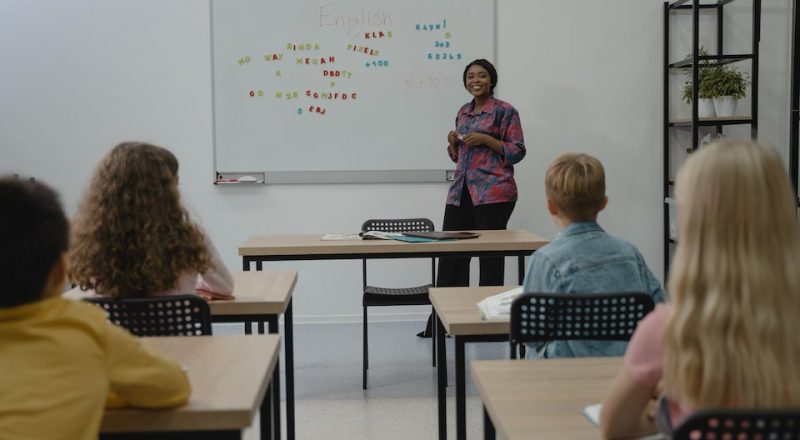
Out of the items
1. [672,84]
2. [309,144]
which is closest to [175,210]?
[309,144]

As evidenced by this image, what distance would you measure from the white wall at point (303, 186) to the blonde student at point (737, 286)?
3.98 meters

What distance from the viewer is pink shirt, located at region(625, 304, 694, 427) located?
104 cm

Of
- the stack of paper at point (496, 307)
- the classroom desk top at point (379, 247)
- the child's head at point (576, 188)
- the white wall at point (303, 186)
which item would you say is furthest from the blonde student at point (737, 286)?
the white wall at point (303, 186)

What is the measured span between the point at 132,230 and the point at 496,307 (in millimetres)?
952

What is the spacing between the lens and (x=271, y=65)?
4.80 meters

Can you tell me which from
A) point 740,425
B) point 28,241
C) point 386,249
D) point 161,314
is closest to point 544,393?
point 740,425

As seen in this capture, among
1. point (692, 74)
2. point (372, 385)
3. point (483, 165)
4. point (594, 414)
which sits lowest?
point (372, 385)

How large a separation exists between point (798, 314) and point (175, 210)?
1.47 meters

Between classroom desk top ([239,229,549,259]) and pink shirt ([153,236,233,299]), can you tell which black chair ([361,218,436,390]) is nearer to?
classroom desk top ([239,229,549,259])

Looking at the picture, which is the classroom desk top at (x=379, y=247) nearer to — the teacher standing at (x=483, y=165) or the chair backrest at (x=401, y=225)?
the chair backrest at (x=401, y=225)

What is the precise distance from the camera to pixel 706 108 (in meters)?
4.64

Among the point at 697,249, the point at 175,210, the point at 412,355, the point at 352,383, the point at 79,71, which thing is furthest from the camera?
the point at 79,71

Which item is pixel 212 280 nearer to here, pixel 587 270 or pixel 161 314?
pixel 161 314

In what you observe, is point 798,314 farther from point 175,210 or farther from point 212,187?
point 212,187
